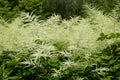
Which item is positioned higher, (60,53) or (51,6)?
(60,53)

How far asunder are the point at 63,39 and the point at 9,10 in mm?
4528

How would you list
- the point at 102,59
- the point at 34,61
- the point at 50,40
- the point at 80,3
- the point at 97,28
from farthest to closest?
1. the point at 80,3
2. the point at 97,28
3. the point at 50,40
4. the point at 102,59
5. the point at 34,61

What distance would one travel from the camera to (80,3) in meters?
7.66

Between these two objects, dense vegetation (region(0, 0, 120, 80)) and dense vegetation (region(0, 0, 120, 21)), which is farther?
dense vegetation (region(0, 0, 120, 21))

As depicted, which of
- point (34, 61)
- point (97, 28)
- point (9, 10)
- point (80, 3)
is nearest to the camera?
point (34, 61)

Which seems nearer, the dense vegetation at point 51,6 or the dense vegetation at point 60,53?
the dense vegetation at point 60,53

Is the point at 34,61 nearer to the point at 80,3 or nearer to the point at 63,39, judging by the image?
the point at 63,39

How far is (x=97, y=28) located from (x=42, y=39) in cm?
87

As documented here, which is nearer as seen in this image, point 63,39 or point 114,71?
point 114,71

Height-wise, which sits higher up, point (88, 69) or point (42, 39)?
point (42, 39)

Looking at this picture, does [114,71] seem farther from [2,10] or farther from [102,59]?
[2,10]

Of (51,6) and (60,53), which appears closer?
(60,53)

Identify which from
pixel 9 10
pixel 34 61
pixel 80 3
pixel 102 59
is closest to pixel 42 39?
pixel 34 61

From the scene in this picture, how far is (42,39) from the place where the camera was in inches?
150
